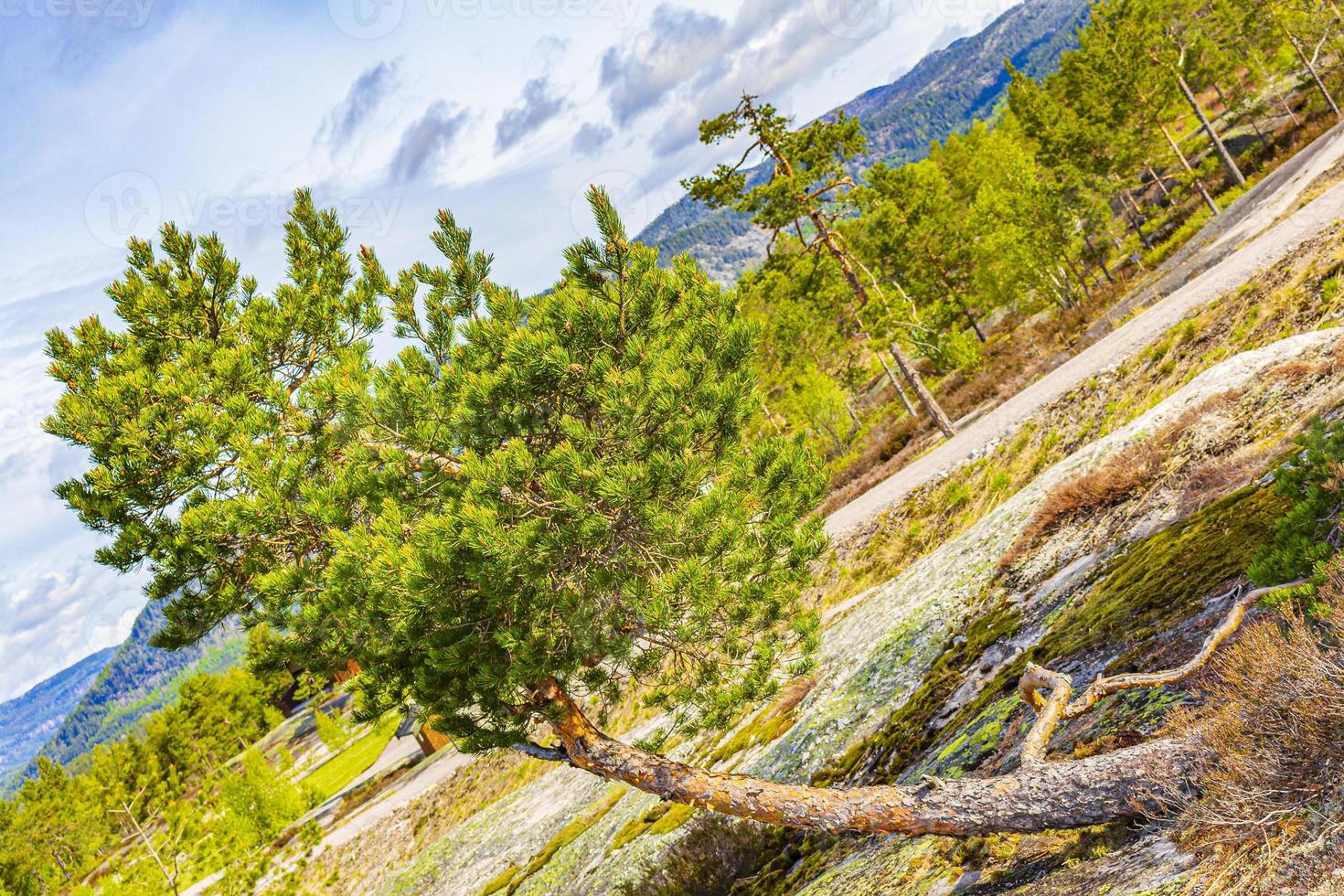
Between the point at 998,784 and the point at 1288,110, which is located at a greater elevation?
the point at 998,784

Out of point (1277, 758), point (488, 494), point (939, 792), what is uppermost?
point (488, 494)

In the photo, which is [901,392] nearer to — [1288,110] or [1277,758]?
[1277,758]

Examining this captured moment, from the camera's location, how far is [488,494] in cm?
676

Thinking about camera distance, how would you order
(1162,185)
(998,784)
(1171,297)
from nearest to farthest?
(998,784) → (1171,297) → (1162,185)

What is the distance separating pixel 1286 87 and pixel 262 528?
8057 centimetres

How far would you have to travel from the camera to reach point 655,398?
679 centimetres

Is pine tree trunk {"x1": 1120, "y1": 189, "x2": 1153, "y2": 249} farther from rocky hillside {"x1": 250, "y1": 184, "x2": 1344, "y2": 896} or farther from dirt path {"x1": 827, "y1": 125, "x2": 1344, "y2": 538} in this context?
rocky hillside {"x1": 250, "y1": 184, "x2": 1344, "y2": 896}

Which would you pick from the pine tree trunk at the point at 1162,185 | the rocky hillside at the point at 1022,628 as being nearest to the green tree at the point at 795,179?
the rocky hillside at the point at 1022,628

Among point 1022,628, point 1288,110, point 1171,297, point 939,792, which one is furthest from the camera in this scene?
point 1288,110

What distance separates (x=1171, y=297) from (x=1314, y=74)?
37.7 meters

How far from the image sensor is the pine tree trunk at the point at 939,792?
417cm

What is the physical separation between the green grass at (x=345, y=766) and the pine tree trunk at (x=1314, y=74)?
68984mm

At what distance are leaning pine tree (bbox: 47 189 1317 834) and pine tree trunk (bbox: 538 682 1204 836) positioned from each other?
37 mm

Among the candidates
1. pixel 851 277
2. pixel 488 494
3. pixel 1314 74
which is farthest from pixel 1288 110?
pixel 488 494
